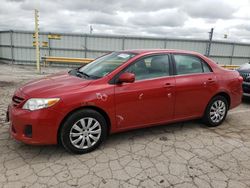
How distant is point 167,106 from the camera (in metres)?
3.85

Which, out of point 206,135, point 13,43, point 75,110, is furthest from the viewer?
point 13,43

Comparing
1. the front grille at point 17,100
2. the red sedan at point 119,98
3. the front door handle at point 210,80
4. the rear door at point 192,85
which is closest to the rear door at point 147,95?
the red sedan at point 119,98

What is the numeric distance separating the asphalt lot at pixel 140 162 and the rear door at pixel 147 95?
44 centimetres

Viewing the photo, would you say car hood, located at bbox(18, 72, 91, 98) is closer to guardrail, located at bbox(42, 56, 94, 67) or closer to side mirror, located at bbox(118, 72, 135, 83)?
side mirror, located at bbox(118, 72, 135, 83)

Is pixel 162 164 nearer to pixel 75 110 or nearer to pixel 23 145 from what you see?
pixel 75 110

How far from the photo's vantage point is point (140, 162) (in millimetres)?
3127

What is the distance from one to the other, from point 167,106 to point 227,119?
2049mm

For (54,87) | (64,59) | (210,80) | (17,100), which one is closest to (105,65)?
(54,87)

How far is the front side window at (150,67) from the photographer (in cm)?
364

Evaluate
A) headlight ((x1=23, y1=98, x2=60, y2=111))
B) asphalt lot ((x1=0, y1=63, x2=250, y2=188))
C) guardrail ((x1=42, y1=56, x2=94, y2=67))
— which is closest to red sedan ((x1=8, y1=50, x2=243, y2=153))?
headlight ((x1=23, y1=98, x2=60, y2=111))

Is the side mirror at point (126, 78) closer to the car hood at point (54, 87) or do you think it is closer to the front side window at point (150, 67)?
the front side window at point (150, 67)

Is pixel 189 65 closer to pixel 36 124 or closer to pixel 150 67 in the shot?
pixel 150 67

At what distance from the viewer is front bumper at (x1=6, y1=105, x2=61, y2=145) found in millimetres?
2955

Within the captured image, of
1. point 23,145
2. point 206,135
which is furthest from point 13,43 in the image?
point 206,135
